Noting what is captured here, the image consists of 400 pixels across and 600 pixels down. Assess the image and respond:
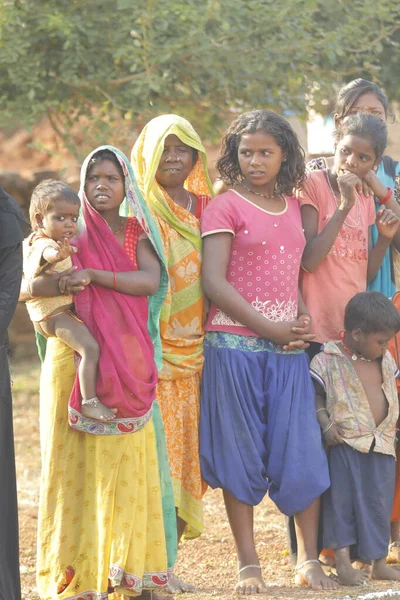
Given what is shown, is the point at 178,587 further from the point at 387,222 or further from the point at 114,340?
the point at 387,222

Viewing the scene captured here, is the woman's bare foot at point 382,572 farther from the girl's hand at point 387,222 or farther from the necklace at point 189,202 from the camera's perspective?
the necklace at point 189,202

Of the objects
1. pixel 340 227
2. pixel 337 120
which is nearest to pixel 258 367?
pixel 340 227

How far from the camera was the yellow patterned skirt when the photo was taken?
4793 mm

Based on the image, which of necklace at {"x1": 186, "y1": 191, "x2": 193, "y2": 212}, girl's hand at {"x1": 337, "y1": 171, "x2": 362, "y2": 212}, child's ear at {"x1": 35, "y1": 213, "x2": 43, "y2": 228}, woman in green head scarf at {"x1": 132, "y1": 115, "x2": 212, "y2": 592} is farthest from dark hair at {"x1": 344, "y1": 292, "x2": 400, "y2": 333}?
child's ear at {"x1": 35, "y1": 213, "x2": 43, "y2": 228}

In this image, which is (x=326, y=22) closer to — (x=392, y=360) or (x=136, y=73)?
(x=136, y=73)

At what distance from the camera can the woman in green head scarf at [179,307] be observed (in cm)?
480

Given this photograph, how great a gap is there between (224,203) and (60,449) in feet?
4.31

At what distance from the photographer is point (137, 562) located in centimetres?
431

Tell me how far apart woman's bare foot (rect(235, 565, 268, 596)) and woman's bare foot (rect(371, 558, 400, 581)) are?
567mm

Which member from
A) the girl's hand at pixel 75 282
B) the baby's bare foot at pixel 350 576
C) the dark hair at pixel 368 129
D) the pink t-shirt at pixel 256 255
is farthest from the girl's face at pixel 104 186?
the baby's bare foot at pixel 350 576

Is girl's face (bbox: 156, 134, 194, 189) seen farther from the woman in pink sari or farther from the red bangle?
the red bangle

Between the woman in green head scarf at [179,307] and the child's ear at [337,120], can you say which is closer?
the woman in green head scarf at [179,307]

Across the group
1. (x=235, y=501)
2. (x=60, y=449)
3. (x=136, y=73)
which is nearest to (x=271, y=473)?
(x=235, y=501)

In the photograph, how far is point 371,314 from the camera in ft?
16.0
